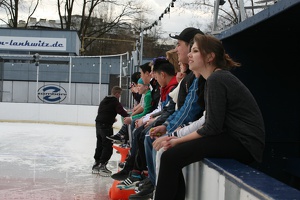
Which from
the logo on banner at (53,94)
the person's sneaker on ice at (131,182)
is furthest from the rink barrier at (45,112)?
the person's sneaker on ice at (131,182)

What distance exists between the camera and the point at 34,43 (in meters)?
24.9

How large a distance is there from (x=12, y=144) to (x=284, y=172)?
6942mm

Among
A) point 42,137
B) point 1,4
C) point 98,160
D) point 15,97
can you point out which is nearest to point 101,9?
point 1,4

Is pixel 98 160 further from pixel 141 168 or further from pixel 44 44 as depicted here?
pixel 44 44

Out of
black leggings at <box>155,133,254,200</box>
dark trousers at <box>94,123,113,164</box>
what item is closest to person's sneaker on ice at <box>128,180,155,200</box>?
black leggings at <box>155,133,254,200</box>

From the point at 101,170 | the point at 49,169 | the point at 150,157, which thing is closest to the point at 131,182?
the point at 150,157

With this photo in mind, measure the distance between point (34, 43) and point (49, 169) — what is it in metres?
19.6

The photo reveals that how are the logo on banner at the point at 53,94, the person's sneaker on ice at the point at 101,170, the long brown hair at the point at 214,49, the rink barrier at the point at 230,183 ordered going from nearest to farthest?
the rink barrier at the point at 230,183 → the long brown hair at the point at 214,49 → the person's sneaker on ice at the point at 101,170 → the logo on banner at the point at 53,94

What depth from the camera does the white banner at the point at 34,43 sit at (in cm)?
2475

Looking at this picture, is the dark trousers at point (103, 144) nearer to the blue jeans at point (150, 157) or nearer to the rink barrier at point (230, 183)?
the blue jeans at point (150, 157)

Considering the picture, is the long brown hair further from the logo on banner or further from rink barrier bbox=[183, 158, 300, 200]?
the logo on banner

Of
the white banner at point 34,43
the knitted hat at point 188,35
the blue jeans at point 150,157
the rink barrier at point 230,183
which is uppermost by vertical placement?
the white banner at point 34,43

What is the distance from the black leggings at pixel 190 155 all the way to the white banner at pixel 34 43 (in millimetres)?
23320

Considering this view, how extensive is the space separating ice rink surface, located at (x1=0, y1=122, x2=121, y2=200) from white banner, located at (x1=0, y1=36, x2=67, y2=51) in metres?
14.5
